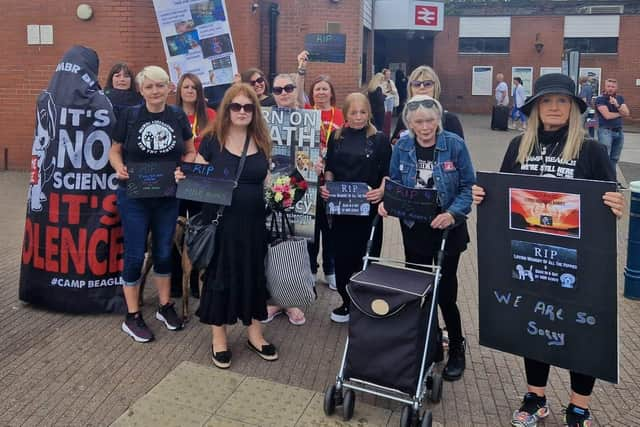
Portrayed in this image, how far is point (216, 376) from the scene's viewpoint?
4.16m

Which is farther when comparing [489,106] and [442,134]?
[489,106]

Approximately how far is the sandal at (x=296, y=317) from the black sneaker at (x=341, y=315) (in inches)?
10.3

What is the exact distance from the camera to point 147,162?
4.51m

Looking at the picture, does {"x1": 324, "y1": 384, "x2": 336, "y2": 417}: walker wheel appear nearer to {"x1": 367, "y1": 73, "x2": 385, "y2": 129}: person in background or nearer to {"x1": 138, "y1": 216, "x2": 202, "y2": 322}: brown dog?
{"x1": 138, "y1": 216, "x2": 202, "y2": 322}: brown dog

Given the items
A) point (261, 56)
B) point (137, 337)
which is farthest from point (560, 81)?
point (261, 56)

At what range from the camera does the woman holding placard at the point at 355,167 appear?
4805 millimetres

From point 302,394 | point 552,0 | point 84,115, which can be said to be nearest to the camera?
point 302,394

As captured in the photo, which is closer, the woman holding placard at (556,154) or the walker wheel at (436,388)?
the woman holding placard at (556,154)

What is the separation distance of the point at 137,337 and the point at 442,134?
276 cm

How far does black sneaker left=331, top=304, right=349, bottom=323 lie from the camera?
17.0 feet

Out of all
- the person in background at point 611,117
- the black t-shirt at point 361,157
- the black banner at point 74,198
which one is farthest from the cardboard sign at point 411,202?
the person in background at point 611,117

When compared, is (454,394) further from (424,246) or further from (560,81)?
(560,81)

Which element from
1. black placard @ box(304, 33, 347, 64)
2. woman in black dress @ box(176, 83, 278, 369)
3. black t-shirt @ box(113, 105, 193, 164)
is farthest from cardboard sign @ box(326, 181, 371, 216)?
black placard @ box(304, 33, 347, 64)

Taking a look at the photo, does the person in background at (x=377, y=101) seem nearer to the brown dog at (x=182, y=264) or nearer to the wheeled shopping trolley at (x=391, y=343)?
the brown dog at (x=182, y=264)
